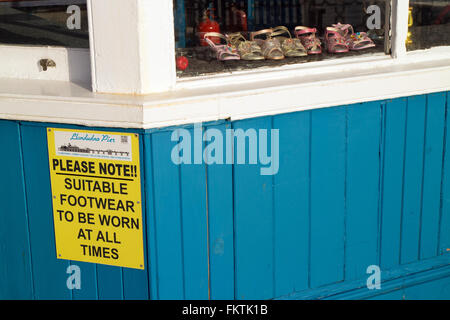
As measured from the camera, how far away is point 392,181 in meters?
3.03

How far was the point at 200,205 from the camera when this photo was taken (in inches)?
102

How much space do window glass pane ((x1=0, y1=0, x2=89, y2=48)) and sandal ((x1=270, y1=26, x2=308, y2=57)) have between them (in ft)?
2.53

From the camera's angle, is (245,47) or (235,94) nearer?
(235,94)

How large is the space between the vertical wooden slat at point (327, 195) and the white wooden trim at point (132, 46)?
2.07 feet

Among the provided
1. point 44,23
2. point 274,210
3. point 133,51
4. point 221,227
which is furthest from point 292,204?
point 44,23

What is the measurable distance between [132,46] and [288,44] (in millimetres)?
740

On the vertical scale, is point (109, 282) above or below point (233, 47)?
below

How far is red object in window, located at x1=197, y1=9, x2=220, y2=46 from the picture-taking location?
8.88 ft

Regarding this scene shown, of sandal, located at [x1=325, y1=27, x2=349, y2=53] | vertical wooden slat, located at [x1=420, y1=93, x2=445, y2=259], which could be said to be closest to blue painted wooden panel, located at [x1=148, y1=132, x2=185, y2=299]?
sandal, located at [x1=325, y1=27, x2=349, y2=53]

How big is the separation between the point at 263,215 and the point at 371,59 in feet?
2.71

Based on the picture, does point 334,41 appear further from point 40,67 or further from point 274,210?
point 40,67

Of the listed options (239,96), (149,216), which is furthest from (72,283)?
(239,96)

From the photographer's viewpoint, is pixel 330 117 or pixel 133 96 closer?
pixel 133 96
